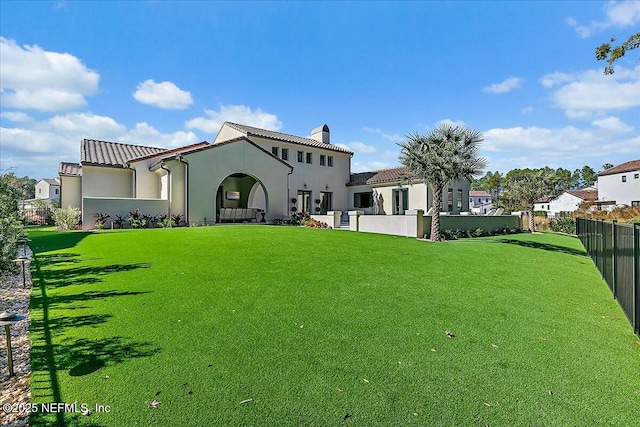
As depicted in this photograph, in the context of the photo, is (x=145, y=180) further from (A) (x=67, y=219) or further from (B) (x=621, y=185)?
(B) (x=621, y=185)

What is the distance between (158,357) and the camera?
4.06 m

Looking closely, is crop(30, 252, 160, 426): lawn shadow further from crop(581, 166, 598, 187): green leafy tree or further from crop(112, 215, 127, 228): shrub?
crop(581, 166, 598, 187): green leafy tree

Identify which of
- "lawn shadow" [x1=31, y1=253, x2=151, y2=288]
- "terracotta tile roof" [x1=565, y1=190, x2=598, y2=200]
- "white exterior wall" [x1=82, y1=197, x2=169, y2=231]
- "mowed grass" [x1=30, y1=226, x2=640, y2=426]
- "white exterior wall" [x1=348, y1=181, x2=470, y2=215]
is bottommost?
"mowed grass" [x1=30, y1=226, x2=640, y2=426]

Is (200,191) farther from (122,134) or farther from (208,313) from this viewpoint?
(122,134)

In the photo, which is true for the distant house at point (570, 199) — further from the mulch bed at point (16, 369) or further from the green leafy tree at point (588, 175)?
the mulch bed at point (16, 369)

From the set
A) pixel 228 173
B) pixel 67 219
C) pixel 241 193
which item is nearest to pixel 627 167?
pixel 241 193

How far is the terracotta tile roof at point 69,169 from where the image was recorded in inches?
1033

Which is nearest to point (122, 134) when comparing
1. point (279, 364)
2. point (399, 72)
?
point (399, 72)

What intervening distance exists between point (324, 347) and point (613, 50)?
16.9 meters

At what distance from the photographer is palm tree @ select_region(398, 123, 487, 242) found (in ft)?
59.4

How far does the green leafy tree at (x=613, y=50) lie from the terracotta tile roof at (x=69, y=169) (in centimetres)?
3342

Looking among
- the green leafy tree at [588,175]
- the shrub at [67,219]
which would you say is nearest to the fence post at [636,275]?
the shrub at [67,219]

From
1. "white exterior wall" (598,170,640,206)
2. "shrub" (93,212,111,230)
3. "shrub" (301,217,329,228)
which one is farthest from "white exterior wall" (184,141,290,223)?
"white exterior wall" (598,170,640,206)

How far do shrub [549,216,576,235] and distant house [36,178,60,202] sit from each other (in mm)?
72610
